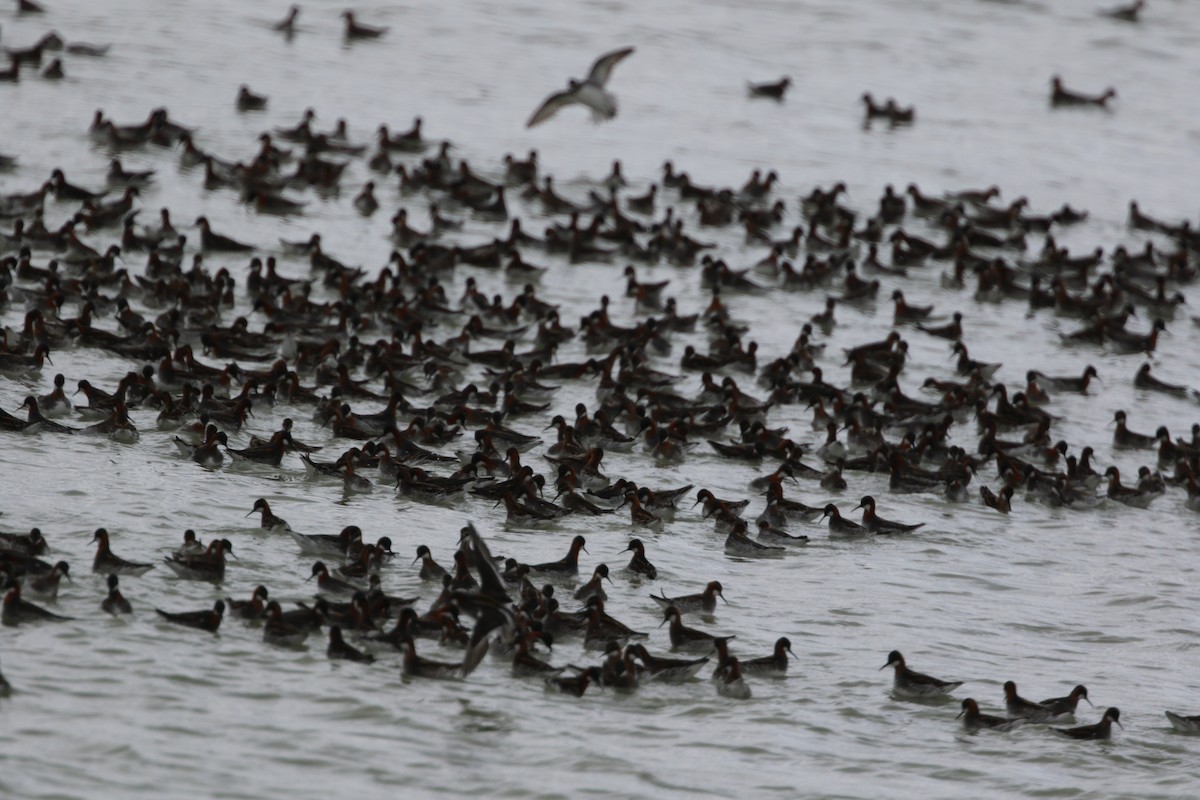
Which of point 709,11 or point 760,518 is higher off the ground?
point 709,11

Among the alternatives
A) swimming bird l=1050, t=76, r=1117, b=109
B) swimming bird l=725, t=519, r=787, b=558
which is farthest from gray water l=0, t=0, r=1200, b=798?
swimming bird l=1050, t=76, r=1117, b=109

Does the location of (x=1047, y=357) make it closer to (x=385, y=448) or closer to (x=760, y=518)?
(x=760, y=518)

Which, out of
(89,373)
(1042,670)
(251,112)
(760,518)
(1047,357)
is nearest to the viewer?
(1042,670)

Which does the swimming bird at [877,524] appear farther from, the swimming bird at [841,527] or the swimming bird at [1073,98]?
the swimming bird at [1073,98]

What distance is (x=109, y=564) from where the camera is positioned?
1399cm

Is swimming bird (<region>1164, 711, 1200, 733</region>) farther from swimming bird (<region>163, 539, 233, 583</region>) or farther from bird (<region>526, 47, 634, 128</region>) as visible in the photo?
bird (<region>526, 47, 634, 128</region>)

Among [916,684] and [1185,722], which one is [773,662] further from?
[1185,722]

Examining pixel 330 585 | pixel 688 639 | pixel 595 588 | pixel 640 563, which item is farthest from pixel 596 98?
pixel 688 639

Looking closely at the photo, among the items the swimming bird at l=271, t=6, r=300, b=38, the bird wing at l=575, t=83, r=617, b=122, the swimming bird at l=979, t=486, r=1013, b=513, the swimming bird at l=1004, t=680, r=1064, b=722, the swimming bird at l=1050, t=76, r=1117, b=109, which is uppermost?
the swimming bird at l=1050, t=76, r=1117, b=109

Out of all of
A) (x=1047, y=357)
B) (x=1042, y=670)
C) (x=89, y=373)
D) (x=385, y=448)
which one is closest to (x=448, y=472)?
(x=385, y=448)

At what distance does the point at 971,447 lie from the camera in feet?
71.7

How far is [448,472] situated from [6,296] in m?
7.29

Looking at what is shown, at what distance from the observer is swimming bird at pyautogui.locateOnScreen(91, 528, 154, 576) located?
45.9 ft

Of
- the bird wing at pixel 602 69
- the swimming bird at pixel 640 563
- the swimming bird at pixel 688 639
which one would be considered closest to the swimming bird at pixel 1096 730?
the swimming bird at pixel 688 639
